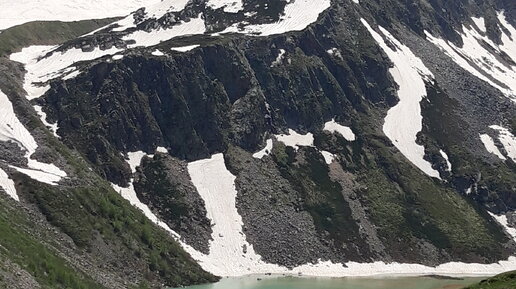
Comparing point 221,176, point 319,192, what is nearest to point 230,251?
point 221,176

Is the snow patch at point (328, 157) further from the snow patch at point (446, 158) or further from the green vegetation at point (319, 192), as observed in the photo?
the snow patch at point (446, 158)

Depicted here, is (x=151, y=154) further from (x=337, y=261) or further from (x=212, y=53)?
(x=337, y=261)

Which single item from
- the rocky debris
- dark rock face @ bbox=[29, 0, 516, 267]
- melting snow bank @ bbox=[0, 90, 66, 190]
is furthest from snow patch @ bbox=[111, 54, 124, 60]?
the rocky debris

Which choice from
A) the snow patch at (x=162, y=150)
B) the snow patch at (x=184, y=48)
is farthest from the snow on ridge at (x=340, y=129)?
the snow patch at (x=162, y=150)

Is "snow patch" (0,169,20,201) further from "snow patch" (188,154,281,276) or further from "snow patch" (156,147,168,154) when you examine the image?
"snow patch" (156,147,168,154)

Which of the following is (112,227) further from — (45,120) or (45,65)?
(45,65)

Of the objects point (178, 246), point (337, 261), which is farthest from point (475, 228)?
point (178, 246)
